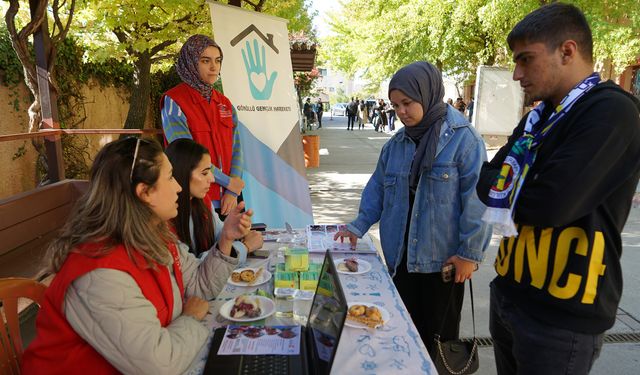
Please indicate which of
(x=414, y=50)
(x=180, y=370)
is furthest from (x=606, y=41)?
(x=180, y=370)

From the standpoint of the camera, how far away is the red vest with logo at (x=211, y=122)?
296cm

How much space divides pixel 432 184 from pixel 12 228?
10.2 feet

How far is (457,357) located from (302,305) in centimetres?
87

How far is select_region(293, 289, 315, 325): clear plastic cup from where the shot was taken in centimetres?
159

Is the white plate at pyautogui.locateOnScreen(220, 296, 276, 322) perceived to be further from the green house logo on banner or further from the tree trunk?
the tree trunk

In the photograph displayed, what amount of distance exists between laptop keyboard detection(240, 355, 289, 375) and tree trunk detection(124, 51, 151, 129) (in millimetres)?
8397

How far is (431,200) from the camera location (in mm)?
2098

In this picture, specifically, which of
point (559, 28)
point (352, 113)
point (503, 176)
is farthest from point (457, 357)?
point (352, 113)

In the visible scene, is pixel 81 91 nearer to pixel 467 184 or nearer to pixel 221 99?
pixel 221 99

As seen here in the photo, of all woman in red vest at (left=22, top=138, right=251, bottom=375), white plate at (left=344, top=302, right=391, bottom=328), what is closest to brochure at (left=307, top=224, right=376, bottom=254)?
white plate at (left=344, top=302, right=391, bottom=328)

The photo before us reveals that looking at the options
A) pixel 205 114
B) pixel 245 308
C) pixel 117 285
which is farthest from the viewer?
pixel 205 114

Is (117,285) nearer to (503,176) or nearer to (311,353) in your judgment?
(311,353)

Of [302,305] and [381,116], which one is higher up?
[381,116]

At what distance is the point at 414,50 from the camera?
1416 cm
